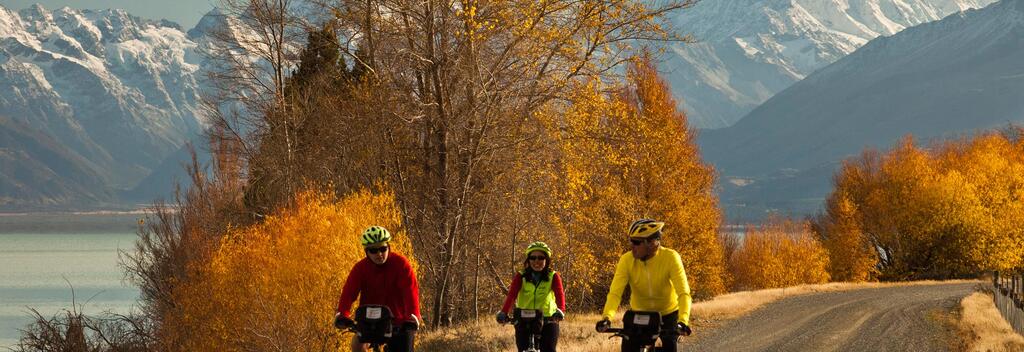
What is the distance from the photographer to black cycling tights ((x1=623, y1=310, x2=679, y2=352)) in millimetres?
11945

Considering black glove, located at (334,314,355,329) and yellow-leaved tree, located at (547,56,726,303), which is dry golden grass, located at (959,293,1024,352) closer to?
yellow-leaved tree, located at (547,56,726,303)

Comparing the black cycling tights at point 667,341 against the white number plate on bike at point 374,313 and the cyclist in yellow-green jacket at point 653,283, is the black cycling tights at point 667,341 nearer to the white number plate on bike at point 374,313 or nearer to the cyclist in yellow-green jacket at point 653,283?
the cyclist in yellow-green jacket at point 653,283

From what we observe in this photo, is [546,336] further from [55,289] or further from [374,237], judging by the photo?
[55,289]

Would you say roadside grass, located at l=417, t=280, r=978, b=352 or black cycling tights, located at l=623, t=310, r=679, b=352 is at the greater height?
black cycling tights, located at l=623, t=310, r=679, b=352

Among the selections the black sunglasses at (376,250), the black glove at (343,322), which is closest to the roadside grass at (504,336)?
the black glove at (343,322)

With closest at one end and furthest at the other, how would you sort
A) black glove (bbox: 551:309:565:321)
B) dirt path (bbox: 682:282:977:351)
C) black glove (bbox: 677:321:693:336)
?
black glove (bbox: 677:321:693:336) < black glove (bbox: 551:309:565:321) < dirt path (bbox: 682:282:977:351)

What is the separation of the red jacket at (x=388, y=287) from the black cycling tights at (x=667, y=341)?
2587 mm

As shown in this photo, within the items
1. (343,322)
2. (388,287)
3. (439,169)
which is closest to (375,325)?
(343,322)

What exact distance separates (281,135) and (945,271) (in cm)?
5300

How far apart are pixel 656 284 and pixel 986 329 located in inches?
927

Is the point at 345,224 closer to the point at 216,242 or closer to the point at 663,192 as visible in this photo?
the point at 216,242

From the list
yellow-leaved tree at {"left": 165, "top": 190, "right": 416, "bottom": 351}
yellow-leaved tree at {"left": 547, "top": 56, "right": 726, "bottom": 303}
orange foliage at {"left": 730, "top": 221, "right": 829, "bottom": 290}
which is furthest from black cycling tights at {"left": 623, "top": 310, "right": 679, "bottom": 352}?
orange foliage at {"left": 730, "top": 221, "right": 829, "bottom": 290}

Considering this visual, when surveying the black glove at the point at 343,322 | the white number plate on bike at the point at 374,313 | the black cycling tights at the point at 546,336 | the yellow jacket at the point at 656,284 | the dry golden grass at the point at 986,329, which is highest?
the yellow jacket at the point at 656,284

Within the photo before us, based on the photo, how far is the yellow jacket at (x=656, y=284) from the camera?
12.1m
